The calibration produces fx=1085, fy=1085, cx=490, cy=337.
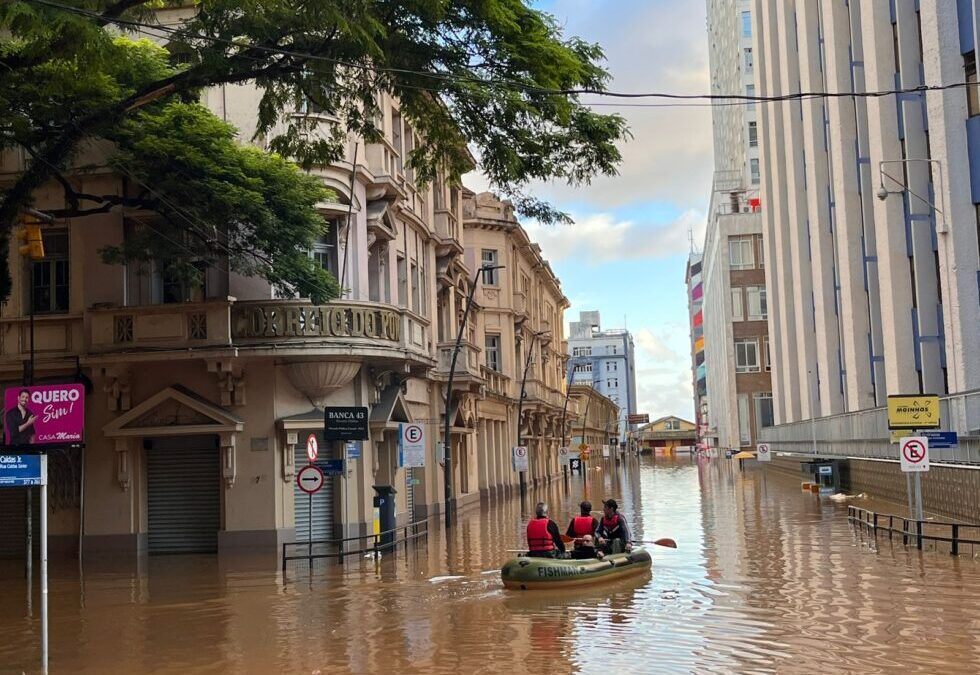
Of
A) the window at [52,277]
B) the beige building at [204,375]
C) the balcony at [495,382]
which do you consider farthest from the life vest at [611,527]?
the balcony at [495,382]

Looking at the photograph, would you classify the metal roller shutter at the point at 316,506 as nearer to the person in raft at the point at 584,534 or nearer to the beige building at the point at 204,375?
the beige building at the point at 204,375

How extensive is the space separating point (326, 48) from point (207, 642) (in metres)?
8.42

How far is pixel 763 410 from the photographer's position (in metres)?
105

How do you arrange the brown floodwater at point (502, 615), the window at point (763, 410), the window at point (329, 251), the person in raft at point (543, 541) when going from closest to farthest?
the brown floodwater at point (502, 615), the person in raft at point (543, 541), the window at point (329, 251), the window at point (763, 410)

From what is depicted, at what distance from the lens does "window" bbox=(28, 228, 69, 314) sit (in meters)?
28.1

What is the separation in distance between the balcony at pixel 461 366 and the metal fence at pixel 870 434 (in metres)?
14.8

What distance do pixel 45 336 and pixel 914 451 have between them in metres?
21.0

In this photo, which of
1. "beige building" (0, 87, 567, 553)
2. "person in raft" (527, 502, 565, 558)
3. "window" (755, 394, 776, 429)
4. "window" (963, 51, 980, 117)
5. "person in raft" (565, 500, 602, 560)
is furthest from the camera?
"window" (755, 394, 776, 429)

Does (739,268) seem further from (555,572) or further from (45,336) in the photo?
(555,572)

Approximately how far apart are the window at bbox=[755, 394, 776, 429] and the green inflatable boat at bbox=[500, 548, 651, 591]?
86.7 metres

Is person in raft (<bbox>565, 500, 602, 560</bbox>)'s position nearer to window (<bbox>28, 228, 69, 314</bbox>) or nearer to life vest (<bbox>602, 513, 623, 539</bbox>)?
life vest (<bbox>602, 513, 623, 539</bbox>)

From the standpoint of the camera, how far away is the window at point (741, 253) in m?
106

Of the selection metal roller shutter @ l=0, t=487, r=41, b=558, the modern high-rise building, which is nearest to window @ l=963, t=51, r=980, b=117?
the modern high-rise building

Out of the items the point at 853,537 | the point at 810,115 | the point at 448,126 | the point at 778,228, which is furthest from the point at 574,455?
the point at 448,126
